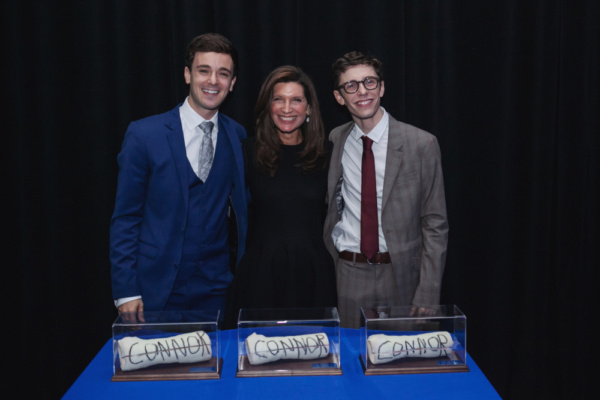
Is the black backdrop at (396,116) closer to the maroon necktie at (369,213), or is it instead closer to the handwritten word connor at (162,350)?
the maroon necktie at (369,213)

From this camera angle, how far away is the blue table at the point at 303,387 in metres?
1.10

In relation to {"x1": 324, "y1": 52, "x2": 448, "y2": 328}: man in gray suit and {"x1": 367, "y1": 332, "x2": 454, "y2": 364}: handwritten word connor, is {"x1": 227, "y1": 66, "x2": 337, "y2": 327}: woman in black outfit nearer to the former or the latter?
{"x1": 324, "y1": 52, "x2": 448, "y2": 328}: man in gray suit

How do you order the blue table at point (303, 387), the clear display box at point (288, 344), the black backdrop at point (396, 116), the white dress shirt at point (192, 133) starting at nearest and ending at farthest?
the blue table at point (303, 387) < the clear display box at point (288, 344) < the white dress shirt at point (192, 133) < the black backdrop at point (396, 116)

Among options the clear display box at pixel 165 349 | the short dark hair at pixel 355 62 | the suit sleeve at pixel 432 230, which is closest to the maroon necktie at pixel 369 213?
the suit sleeve at pixel 432 230

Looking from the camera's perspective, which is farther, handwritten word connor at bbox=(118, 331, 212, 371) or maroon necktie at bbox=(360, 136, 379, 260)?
maroon necktie at bbox=(360, 136, 379, 260)

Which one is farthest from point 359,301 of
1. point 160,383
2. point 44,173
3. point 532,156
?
point 44,173

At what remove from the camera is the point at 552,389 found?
304cm

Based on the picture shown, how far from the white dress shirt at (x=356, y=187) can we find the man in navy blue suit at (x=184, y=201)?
47cm

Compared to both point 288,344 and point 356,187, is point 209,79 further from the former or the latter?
point 288,344

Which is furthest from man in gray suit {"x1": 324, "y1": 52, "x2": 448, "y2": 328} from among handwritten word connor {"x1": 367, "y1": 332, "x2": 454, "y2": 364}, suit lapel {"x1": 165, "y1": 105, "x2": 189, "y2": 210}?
handwritten word connor {"x1": 367, "y1": 332, "x2": 454, "y2": 364}

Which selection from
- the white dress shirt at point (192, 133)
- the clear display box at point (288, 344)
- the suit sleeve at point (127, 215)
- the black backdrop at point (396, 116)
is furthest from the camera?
the black backdrop at point (396, 116)

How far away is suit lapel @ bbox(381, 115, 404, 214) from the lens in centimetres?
205

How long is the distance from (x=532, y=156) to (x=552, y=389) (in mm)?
1543

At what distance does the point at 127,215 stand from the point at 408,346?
1352 millimetres
